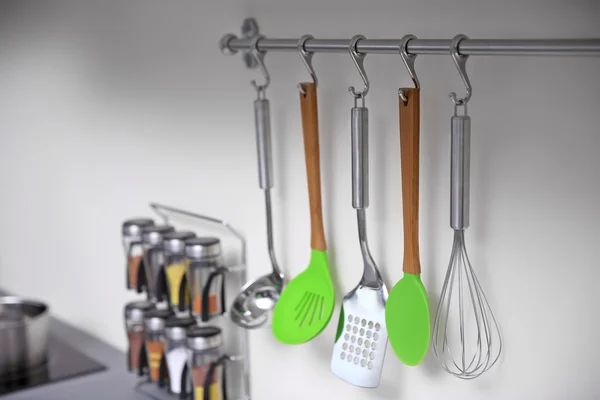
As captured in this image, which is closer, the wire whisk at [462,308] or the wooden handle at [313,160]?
the wire whisk at [462,308]

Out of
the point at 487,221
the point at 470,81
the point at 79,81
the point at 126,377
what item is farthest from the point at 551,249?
the point at 79,81

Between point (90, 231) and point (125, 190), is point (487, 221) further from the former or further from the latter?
point (90, 231)

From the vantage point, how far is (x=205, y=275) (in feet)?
3.88

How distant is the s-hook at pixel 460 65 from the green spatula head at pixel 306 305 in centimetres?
31

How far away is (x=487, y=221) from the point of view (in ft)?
2.77

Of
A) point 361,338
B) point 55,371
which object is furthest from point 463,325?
point 55,371

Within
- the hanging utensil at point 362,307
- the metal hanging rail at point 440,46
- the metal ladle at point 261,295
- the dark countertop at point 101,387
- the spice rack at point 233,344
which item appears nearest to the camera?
the metal hanging rail at point 440,46

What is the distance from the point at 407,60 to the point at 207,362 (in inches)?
22.8

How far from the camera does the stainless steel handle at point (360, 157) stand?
884 millimetres

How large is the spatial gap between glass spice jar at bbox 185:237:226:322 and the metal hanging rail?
0.29 meters

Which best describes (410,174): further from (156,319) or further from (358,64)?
(156,319)

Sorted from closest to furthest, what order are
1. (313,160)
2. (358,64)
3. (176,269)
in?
(358,64) < (313,160) < (176,269)

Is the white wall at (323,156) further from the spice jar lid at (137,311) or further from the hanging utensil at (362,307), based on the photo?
the spice jar lid at (137,311)

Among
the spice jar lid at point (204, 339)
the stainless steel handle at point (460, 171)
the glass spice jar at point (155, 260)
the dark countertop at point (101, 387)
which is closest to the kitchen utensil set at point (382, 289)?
the stainless steel handle at point (460, 171)
